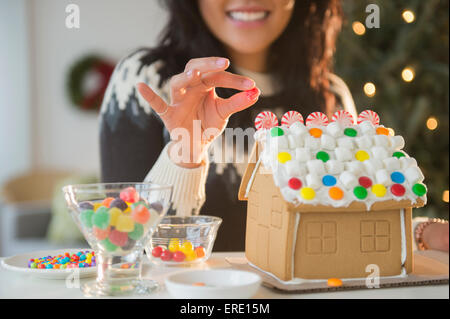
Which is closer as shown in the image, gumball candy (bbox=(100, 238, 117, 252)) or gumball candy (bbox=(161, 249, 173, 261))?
gumball candy (bbox=(100, 238, 117, 252))

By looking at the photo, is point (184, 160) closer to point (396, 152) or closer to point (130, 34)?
point (396, 152)

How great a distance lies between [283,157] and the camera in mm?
748

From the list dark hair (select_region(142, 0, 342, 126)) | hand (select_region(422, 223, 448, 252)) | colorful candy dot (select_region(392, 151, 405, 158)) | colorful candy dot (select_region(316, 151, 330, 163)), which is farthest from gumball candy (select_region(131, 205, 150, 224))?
dark hair (select_region(142, 0, 342, 126))

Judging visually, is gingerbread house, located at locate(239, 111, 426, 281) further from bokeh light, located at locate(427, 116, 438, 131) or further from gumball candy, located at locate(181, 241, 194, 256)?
bokeh light, located at locate(427, 116, 438, 131)

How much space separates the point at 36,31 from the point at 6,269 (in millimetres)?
3119

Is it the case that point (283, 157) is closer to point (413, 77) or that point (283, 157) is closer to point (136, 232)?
point (136, 232)

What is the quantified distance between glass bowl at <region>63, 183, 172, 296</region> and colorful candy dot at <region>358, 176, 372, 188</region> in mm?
253

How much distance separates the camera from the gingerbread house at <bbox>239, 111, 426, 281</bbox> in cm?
73

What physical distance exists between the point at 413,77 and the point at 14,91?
2611 millimetres

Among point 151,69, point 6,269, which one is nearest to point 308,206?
point 6,269

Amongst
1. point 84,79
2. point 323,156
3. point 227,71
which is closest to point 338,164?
point 323,156

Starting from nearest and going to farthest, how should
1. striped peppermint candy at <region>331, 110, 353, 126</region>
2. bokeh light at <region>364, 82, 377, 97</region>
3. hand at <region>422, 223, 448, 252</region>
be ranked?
striped peppermint candy at <region>331, 110, 353, 126</region> < hand at <region>422, 223, 448, 252</region> < bokeh light at <region>364, 82, 377, 97</region>

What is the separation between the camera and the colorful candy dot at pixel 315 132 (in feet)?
2.60

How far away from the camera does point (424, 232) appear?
38.4 inches
